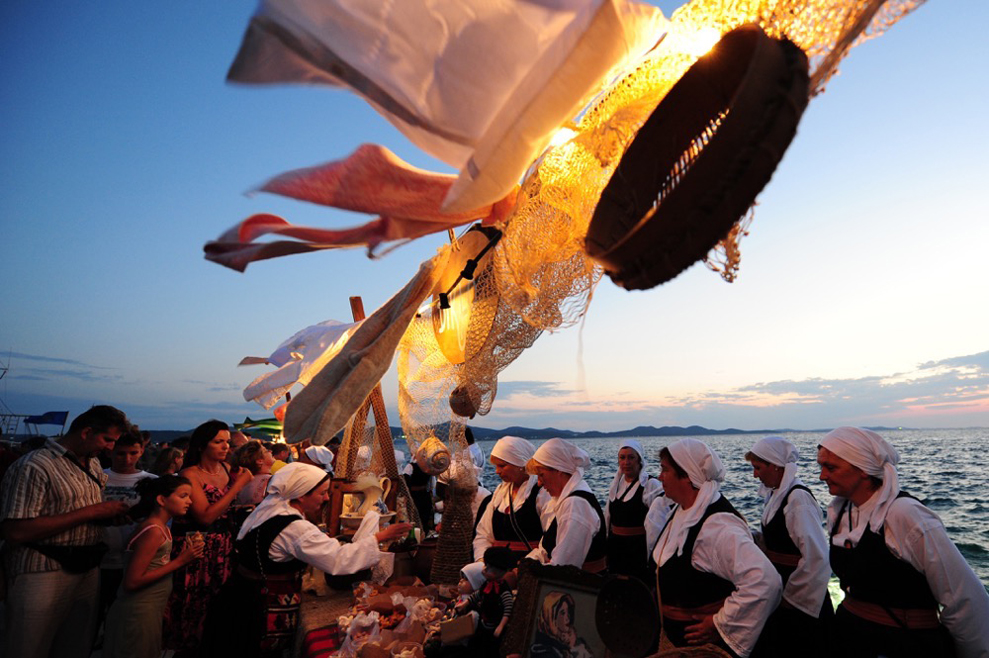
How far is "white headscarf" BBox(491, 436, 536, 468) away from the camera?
4.52m

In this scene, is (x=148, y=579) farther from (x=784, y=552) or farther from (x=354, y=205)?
(x=784, y=552)

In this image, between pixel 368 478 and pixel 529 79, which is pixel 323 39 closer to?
pixel 529 79

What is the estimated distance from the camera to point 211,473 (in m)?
4.82

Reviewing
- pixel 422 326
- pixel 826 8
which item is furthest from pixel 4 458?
pixel 826 8

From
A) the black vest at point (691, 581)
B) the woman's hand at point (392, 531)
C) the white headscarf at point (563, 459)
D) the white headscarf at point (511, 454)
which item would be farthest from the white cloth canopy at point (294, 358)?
the black vest at point (691, 581)

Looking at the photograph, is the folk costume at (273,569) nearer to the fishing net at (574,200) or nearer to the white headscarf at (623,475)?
the fishing net at (574,200)

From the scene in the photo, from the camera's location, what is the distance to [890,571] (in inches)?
124

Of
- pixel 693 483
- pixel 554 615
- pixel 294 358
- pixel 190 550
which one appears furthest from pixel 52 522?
pixel 693 483

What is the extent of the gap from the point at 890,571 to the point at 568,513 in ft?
6.16

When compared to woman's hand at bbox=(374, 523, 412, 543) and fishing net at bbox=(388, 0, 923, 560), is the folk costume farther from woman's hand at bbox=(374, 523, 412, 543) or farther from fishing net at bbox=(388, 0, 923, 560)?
fishing net at bbox=(388, 0, 923, 560)

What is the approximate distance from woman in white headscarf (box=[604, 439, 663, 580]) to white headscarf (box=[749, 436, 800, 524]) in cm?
131

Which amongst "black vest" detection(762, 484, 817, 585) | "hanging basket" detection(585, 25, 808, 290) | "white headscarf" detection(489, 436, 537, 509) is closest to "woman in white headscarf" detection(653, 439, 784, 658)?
"white headscarf" detection(489, 436, 537, 509)

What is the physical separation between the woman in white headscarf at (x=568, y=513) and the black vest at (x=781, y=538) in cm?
159

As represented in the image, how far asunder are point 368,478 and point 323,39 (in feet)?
14.6
